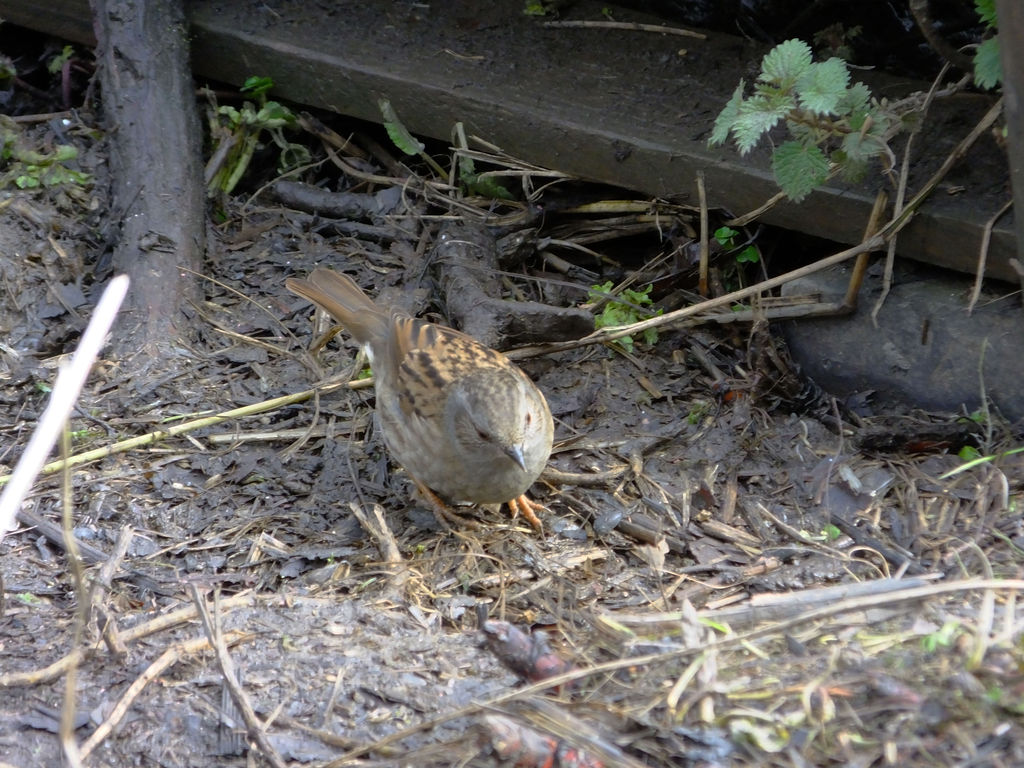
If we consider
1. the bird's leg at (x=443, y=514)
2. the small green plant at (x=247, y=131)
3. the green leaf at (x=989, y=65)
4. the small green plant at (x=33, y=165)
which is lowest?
the bird's leg at (x=443, y=514)

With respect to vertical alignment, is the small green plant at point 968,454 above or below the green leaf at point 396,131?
below

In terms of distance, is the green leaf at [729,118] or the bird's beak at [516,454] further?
the green leaf at [729,118]

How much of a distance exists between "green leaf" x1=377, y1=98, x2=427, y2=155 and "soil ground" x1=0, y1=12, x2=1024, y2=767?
28 centimetres

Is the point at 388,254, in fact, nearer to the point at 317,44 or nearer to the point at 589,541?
the point at 317,44

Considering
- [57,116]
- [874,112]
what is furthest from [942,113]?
[57,116]

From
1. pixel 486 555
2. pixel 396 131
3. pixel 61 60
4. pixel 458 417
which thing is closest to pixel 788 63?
pixel 458 417

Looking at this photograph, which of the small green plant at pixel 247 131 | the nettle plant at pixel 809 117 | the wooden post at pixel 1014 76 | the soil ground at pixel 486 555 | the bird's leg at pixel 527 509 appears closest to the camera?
the soil ground at pixel 486 555

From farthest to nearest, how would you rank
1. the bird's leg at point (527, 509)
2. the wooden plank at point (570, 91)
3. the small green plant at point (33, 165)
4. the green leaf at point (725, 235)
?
1. the small green plant at point (33, 165)
2. the green leaf at point (725, 235)
3. the wooden plank at point (570, 91)
4. the bird's leg at point (527, 509)

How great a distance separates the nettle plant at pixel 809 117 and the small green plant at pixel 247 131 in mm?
2690

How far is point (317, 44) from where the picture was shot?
227 inches

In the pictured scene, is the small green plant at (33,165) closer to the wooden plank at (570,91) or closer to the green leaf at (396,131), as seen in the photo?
the wooden plank at (570,91)

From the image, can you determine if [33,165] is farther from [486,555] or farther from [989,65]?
[989,65]

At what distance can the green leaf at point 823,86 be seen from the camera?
12.6 ft

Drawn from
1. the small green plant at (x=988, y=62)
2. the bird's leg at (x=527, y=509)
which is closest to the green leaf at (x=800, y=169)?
the small green plant at (x=988, y=62)
